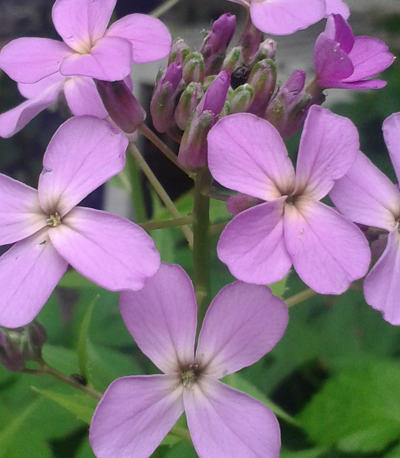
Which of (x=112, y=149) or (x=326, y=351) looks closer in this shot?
(x=112, y=149)

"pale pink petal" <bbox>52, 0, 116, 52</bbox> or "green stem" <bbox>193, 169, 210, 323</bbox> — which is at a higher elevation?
"pale pink petal" <bbox>52, 0, 116, 52</bbox>

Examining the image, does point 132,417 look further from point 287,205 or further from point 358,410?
point 358,410

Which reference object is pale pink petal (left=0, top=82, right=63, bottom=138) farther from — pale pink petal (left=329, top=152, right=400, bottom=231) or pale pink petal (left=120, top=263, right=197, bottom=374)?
pale pink petal (left=329, top=152, right=400, bottom=231)

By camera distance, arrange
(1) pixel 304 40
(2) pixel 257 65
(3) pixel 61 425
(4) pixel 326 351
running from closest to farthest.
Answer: (2) pixel 257 65
(3) pixel 61 425
(4) pixel 326 351
(1) pixel 304 40

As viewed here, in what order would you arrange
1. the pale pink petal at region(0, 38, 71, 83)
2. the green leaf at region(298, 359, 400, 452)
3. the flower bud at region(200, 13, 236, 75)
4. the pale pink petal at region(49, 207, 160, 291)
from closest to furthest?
the pale pink petal at region(49, 207, 160, 291) < the pale pink petal at region(0, 38, 71, 83) < the flower bud at region(200, 13, 236, 75) < the green leaf at region(298, 359, 400, 452)

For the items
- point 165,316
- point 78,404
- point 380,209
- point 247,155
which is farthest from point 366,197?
point 78,404

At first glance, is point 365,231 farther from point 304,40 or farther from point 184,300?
point 304,40

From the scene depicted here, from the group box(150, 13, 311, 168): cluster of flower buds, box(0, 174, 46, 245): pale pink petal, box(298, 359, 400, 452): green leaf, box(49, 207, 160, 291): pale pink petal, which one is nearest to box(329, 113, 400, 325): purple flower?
box(150, 13, 311, 168): cluster of flower buds

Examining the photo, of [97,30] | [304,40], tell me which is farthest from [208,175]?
[304,40]
